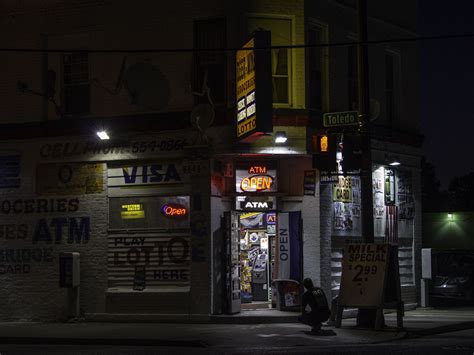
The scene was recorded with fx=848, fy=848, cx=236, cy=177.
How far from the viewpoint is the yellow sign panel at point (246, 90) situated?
18828mm

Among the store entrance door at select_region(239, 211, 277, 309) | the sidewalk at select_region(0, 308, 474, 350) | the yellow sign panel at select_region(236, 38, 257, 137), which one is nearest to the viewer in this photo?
the sidewalk at select_region(0, 308, 474, 350)

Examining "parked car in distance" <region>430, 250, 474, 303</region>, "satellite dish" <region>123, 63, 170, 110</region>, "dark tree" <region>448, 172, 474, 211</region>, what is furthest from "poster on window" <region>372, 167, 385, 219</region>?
"dark tree" <region>448, 172, 474, 211</region>

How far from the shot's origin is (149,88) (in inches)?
840

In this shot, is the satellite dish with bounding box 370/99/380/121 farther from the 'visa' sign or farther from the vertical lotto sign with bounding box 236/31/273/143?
the 'visa' sign

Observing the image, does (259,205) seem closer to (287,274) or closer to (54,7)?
(287,274)

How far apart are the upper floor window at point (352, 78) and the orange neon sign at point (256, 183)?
3144 millimetres

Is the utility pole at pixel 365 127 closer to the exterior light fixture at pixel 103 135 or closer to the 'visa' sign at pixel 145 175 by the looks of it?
the 'visa' sign at pixel 145 175

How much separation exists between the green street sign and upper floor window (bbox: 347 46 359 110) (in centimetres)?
351

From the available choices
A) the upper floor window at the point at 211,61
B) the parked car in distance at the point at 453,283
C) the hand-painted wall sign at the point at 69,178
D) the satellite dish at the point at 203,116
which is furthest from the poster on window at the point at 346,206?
the hand-painted wall sign at the point at 69,178

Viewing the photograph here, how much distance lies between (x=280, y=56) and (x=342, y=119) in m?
3.14

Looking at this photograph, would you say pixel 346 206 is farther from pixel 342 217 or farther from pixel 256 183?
pixel 256 183

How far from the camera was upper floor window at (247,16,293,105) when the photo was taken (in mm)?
20922

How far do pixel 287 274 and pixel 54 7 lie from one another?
30.6 feet

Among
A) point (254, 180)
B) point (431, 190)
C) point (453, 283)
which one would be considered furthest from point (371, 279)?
Result: point (431, 190)
